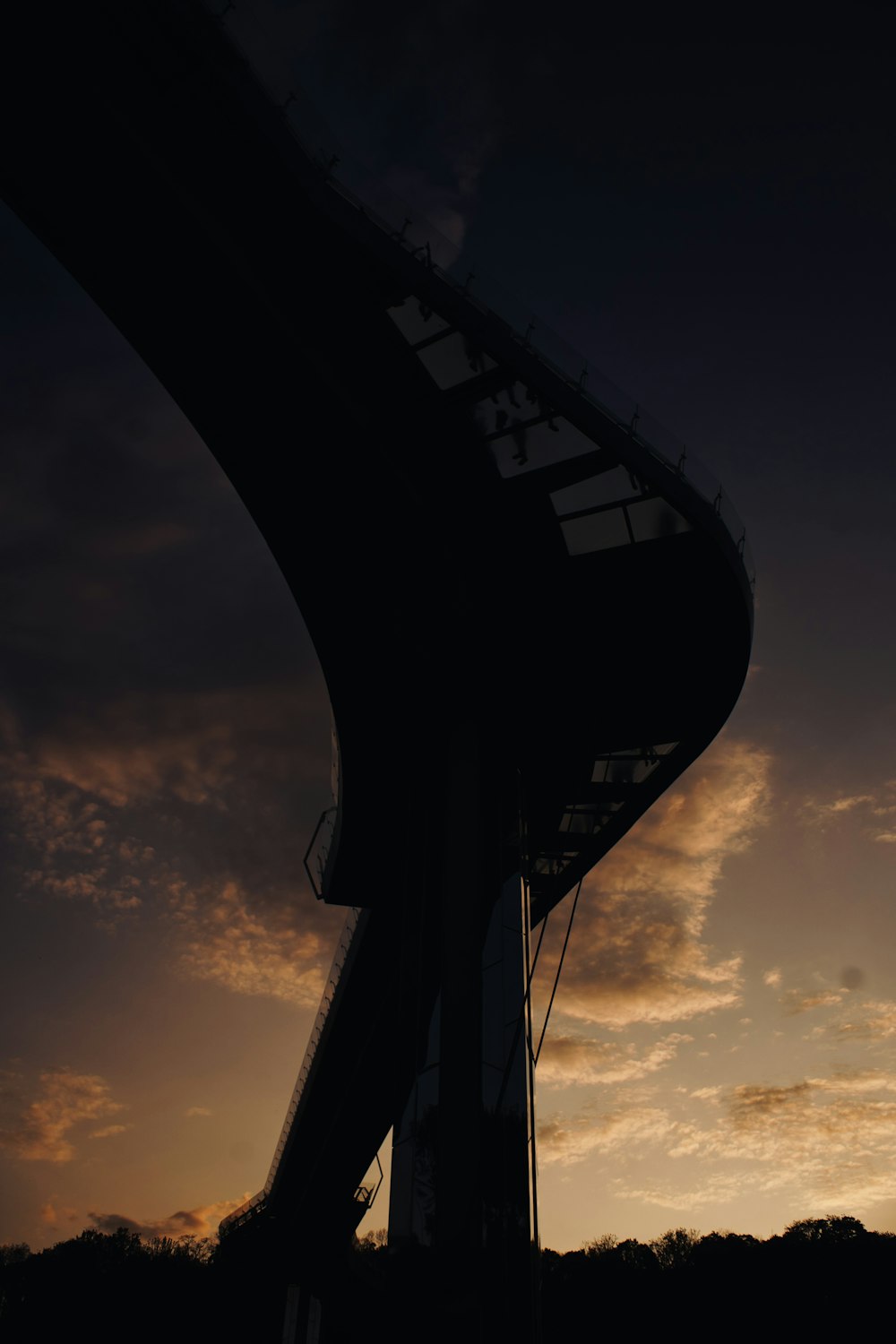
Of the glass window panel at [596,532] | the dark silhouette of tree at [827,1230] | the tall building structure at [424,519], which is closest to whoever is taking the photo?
the tall building structure at [424,519]

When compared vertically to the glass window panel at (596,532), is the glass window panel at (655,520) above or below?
below

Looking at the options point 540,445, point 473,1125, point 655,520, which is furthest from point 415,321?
point 473,1125

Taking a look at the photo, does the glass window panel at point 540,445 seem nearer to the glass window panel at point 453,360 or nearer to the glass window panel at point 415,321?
the glass window panel at point 453,360

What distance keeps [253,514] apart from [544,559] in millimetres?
5461

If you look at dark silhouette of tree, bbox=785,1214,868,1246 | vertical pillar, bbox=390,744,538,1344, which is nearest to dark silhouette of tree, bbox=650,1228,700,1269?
dark silhouette of tree, bbox=785,1214,868,1246

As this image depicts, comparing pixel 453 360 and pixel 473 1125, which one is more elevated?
pixel 453 360

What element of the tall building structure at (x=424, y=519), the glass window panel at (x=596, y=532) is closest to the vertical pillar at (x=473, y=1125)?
the tall building structure at (x=424, y=519)

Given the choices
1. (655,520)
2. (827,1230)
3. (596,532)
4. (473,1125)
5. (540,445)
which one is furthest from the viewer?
(827,1230)

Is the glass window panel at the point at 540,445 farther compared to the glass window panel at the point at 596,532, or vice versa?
the glass window panel at the point at 596,532

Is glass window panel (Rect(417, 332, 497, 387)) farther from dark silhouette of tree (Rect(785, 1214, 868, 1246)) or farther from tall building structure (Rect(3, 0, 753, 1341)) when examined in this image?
dark silhouette of tree (Rect(785, 1214, 868, 1246))

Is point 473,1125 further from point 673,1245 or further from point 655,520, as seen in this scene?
point 673,1245

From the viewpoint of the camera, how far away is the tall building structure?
12227 millimetres

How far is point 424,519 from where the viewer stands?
16234 millimetres

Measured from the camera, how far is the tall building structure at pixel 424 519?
1223cm
